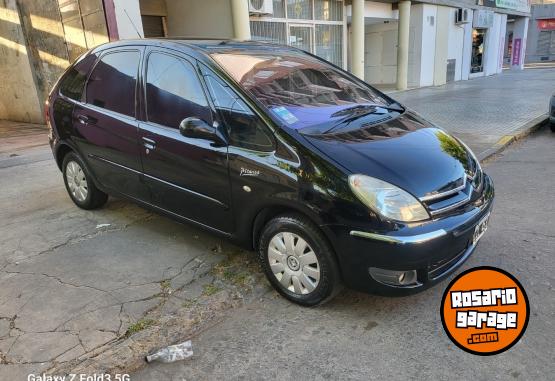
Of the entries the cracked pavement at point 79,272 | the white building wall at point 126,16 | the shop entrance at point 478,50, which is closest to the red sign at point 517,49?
the shop entrance at point 478,50

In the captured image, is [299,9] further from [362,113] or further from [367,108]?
[362,113]

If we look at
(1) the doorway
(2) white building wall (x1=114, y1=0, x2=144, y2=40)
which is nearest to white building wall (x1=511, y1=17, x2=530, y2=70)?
(1) the doorway

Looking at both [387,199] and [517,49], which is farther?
[517,49]

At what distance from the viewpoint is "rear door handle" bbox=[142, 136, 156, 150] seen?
139 inches

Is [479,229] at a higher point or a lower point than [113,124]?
lower

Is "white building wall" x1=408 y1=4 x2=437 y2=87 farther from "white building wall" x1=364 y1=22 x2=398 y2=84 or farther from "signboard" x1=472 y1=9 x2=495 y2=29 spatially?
"signboard" x1=472 y1=9 x2=495 y2=29

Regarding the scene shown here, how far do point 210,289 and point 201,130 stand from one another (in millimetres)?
1145

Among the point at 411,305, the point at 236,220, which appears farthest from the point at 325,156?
the point at 411,305

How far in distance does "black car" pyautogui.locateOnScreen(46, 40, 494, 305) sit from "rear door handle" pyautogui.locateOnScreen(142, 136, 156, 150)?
4 centimetres

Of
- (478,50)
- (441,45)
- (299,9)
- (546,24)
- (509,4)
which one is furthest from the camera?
(546,24)

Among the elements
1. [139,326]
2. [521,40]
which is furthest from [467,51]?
[139,326]

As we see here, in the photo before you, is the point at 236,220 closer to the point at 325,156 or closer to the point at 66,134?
the point at 325,156

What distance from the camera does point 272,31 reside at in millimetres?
11969

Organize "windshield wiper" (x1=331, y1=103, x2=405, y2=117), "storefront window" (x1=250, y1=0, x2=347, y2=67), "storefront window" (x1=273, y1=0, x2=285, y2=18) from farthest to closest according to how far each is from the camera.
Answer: "storefront window" (x1=273, y1=0, x2=285, y2=18), "storefront window" (x1=250, y1=0, x2=347, y2=67), "windshield wiper" (x1=331, y1=103, x2=405, y2=117)
